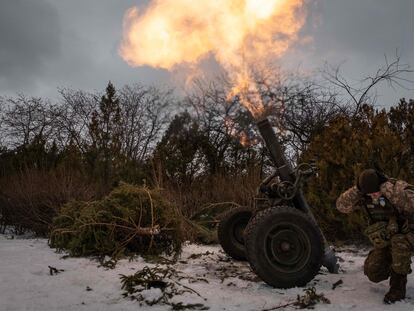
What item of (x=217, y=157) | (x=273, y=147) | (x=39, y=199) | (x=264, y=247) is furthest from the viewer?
(x=217, y=157)

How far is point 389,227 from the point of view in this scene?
380 centimetres

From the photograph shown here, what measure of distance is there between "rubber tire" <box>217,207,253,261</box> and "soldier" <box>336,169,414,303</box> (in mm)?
1866

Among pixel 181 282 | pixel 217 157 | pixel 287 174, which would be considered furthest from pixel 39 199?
pixel 217 157

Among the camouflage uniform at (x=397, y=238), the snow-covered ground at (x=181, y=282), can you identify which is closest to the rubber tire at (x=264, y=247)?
the snow-covered ground at (x=181, y=282)

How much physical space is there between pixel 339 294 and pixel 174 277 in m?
1.62

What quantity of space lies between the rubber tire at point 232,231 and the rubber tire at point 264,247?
4.59ft

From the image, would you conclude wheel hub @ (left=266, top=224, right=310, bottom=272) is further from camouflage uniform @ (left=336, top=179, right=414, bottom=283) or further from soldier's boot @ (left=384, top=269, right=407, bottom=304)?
soldier's boot @ (left=384, top=269, right=407, bottom=304)

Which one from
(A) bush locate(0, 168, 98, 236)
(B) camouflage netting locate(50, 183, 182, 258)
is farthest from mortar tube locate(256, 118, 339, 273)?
(A) bush locate(0, 168, 98, 236)

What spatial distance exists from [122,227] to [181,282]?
1.99 meters

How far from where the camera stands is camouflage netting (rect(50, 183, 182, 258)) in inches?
227

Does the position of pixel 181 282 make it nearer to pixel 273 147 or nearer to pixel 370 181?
pixel 273 147

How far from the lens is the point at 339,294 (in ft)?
12.7

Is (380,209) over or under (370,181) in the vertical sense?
under

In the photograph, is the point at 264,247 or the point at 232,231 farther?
the point at 232,231
